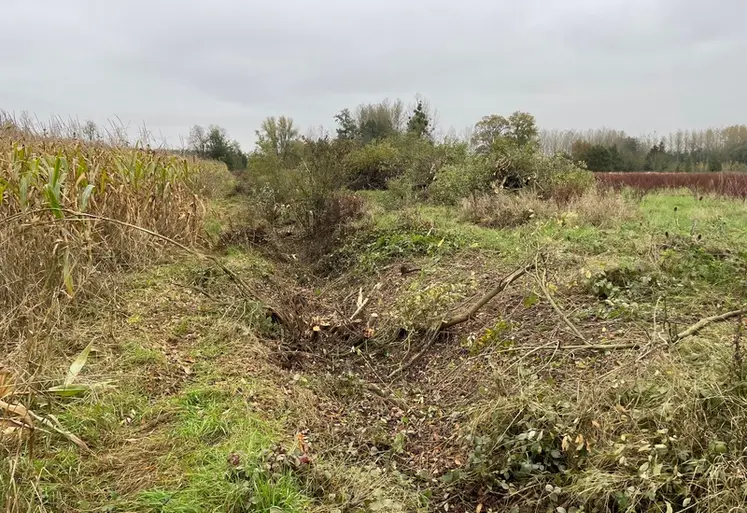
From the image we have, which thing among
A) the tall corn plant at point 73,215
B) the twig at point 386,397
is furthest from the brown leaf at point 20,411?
the twig at point 386,397

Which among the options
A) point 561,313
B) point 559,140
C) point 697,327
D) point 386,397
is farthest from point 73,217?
point 559,140

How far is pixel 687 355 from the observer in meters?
2.69

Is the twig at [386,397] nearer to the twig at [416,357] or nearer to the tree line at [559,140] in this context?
the twig at [416,357]

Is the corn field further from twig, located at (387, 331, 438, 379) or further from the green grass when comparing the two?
twig, located at (387, 331, 438, 379)

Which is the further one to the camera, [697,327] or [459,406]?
[459,406]

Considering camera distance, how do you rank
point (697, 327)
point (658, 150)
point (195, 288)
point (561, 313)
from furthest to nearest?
1. point (658, 150)
2. point (195, 288)
3. point (561, 313)
4. point (697, 327)

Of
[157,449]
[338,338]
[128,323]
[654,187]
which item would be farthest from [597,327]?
[654,187]

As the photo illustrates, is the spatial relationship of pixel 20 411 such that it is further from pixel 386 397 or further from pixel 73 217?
pixel 386 397

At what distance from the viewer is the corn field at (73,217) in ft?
A: 10.6

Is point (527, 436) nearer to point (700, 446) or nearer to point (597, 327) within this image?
point (700, 446)

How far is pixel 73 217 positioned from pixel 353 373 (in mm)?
2386

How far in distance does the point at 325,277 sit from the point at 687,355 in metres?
5.03

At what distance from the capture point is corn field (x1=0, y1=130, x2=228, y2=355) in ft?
10.6

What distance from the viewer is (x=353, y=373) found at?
12.9 ft
